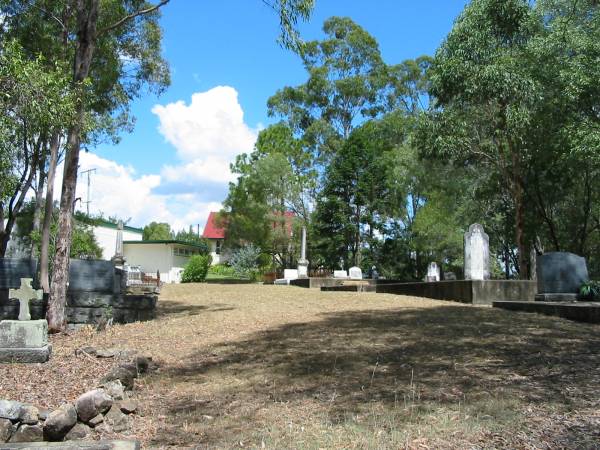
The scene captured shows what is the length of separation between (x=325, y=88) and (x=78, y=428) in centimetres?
3990

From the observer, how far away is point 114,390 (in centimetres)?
559

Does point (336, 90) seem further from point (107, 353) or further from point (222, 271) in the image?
point (107, 353)

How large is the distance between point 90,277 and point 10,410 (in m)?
7.16

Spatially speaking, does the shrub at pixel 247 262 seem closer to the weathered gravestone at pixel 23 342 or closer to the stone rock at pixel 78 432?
the weathered gravestone at pixel 23 342

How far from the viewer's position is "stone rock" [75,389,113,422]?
16.0 ft

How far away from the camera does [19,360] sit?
297 inches

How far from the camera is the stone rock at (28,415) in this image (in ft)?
15.4

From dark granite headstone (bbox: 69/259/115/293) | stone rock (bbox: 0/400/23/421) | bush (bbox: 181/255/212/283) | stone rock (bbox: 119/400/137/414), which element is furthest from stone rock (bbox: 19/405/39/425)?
bush (bbox: 181/255/212/283)

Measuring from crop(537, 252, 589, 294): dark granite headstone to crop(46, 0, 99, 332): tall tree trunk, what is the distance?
33.2 feet

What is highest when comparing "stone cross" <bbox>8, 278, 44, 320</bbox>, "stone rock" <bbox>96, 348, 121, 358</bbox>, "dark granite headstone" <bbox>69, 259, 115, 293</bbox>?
"dark granite headstone" <bbox>69, 259, 115, 293</bbox>

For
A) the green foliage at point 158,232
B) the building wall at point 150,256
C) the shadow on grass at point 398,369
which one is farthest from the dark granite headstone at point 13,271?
the green foliage at point 158,232

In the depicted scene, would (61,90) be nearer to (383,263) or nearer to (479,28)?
(479,28)

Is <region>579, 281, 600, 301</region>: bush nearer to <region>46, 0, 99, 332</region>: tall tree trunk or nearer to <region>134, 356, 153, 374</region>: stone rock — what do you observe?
<region>134, 356, 153, 374</region>: stone rock

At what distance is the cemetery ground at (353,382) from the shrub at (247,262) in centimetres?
2833
